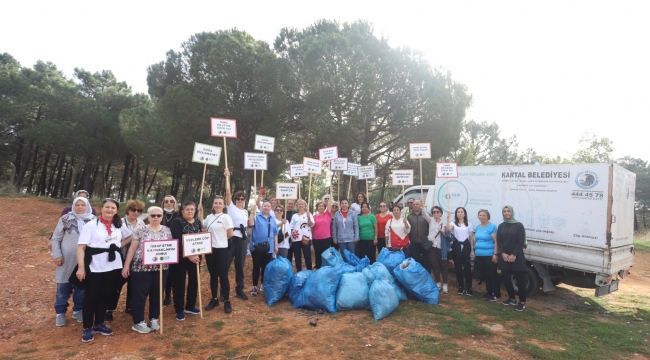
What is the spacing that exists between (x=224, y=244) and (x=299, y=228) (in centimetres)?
179

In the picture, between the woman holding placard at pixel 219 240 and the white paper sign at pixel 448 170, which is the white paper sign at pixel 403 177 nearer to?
the white paper sign at pixel 448 170

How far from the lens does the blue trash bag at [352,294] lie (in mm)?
4727

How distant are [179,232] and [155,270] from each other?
498 mm

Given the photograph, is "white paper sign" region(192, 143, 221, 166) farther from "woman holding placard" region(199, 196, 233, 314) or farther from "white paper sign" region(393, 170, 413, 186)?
"white paper sign" region(393, 170, 413, 186)

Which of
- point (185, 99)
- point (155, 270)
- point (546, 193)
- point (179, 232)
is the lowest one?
point (155, 270)

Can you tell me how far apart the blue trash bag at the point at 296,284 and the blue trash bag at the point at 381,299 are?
102 centimetres

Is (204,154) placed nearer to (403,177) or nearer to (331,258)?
(331,258)

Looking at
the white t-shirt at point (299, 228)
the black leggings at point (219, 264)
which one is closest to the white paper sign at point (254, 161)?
the white t-shirt at point (299, 228)

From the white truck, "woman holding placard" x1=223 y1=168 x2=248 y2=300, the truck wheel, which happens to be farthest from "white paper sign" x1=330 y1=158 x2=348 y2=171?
the truck wheel

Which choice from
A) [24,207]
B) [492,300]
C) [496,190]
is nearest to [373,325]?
[492,300]

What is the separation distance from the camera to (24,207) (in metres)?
13.1

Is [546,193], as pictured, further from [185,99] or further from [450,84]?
[185,99]

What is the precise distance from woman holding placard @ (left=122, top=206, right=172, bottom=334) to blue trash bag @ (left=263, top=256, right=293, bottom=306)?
1564 mm

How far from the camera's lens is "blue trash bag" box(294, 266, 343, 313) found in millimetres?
4711
